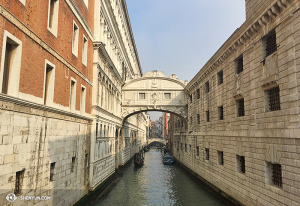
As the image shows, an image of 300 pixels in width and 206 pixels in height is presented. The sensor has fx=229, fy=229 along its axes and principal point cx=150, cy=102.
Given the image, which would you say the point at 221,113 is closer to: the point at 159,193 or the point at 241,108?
the point at 241,108

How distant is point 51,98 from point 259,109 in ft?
27.5

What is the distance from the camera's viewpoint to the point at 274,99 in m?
8.77

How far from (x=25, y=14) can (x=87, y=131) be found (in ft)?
25.4

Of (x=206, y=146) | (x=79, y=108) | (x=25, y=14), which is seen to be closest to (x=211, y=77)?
(x=206, y=146)

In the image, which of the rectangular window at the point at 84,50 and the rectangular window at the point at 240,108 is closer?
the rectangular window at the point at 240,108

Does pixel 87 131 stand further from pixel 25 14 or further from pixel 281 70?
pixel 281 70

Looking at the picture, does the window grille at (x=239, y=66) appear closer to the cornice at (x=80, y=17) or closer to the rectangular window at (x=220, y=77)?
the rectangular window at (x=220, y=77)

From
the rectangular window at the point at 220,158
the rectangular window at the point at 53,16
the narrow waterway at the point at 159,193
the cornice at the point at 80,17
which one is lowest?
the narrow waterway at the point at 159,193

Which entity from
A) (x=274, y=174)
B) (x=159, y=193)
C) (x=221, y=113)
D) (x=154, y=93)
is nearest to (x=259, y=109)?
(x=274, y=174)

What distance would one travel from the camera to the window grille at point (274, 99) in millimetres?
8547

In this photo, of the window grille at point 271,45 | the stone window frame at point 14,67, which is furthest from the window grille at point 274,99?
the stone window frame at point 14,67

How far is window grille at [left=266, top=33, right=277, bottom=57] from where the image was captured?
8.91m

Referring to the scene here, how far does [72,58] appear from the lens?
35.8ft

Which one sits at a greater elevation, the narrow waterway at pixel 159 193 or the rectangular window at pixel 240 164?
the rectangular window at pixel 240 164
